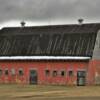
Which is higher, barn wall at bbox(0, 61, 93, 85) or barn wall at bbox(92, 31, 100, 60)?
barn wall at bbox(92, 31, 100, 60)

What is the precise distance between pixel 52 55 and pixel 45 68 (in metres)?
1.83

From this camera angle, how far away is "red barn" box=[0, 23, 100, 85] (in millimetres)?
53781

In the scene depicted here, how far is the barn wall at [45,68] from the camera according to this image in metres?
53.8

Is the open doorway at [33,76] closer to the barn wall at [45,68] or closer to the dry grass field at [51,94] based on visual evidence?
the barn wall at [45,68]

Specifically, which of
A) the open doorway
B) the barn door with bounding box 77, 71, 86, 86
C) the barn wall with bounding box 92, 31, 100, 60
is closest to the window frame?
the open doorway

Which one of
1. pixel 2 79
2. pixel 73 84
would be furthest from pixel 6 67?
pixel 73 84

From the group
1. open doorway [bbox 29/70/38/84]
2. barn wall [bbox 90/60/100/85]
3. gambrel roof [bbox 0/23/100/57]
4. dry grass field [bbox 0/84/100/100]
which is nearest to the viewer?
dry grass field [bbox 0/84/100/100]

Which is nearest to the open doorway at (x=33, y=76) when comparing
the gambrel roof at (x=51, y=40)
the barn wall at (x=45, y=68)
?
the barn wall at (x=45, y=68)

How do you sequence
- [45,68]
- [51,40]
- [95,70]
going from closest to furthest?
[95,70], [45,68], [51,40]

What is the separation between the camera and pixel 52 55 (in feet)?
182

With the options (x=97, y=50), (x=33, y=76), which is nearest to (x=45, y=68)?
(x=33, y=76)

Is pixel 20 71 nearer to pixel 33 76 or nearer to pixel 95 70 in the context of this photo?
pixel 33 76

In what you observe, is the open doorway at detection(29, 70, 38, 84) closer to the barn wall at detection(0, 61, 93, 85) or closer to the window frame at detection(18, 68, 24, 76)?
the barn wall at detection(0, 61, 93, 85)

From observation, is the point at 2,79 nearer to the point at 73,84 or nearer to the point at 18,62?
the point at 18,62
